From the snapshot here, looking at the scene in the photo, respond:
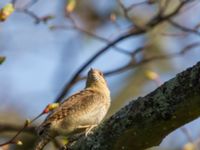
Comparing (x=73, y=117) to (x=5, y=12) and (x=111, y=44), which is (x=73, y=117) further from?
(x=111, y=44)

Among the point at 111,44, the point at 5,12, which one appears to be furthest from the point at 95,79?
the point at 5,12

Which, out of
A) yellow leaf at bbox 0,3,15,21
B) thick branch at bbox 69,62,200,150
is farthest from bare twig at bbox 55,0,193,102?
thick branch at bbox 69,62,200,150

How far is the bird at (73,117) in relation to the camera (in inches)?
187

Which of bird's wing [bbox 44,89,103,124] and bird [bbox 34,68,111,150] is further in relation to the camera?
bird's wing [bbox 44,89,103,124]

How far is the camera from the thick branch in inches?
138

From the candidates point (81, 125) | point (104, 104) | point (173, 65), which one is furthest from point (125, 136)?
point (173, 65)

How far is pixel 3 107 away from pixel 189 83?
18.3 feet

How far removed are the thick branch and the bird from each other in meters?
0.80

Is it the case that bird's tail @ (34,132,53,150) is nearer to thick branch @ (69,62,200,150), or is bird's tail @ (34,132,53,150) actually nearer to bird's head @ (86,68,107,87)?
thick branch @ (69,62,200,150)

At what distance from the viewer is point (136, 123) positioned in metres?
3.71

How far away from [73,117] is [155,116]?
1.36m

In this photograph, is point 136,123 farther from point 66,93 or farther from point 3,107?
point 3,107

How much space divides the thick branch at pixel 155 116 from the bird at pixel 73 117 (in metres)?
0.80

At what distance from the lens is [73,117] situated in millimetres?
4895
